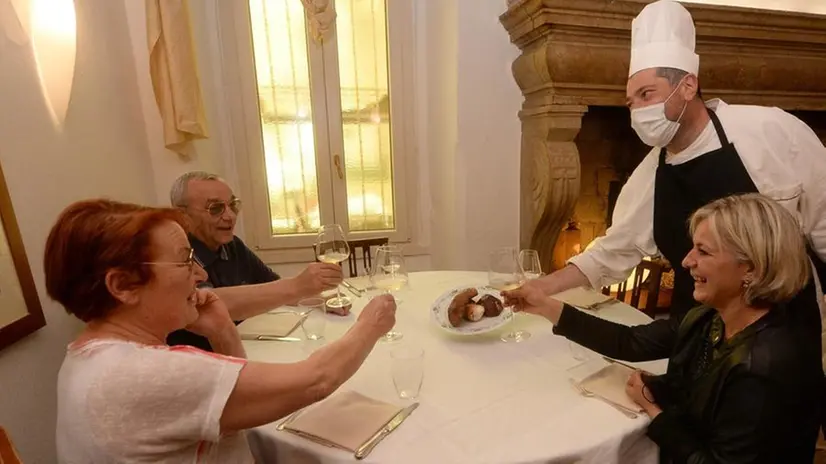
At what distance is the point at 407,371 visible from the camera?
1.06 meters

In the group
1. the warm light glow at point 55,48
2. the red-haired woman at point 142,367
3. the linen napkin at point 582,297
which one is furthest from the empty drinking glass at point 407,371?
the warm light glow at point 55,48

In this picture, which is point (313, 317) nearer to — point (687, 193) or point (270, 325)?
point (270, 325)

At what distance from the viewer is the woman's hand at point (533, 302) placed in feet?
4.11

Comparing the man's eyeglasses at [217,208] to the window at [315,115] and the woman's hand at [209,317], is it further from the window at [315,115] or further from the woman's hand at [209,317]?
the window at [315,115]

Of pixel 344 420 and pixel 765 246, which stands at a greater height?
pixel 765 246

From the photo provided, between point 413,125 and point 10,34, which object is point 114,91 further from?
point 413,125

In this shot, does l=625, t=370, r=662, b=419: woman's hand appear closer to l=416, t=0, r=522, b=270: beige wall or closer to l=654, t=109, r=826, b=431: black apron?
l=654, t=109, r=826, b=431: black apron

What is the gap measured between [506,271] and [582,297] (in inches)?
14.4

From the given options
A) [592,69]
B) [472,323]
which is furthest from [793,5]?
[472,323]

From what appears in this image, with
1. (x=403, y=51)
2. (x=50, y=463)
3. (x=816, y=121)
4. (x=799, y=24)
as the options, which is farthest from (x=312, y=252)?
(x=816, y=121)

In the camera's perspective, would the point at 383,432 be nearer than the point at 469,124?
Yes

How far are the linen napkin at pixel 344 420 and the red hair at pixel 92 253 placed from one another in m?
0.43

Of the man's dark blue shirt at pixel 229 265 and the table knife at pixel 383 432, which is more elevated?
the man's dark blue shirt at pixel 229 265

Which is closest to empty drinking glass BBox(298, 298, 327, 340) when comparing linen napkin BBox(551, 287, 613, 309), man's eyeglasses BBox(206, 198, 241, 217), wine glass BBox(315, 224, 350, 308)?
wine glass BBox(315, 224, 350, 308)
